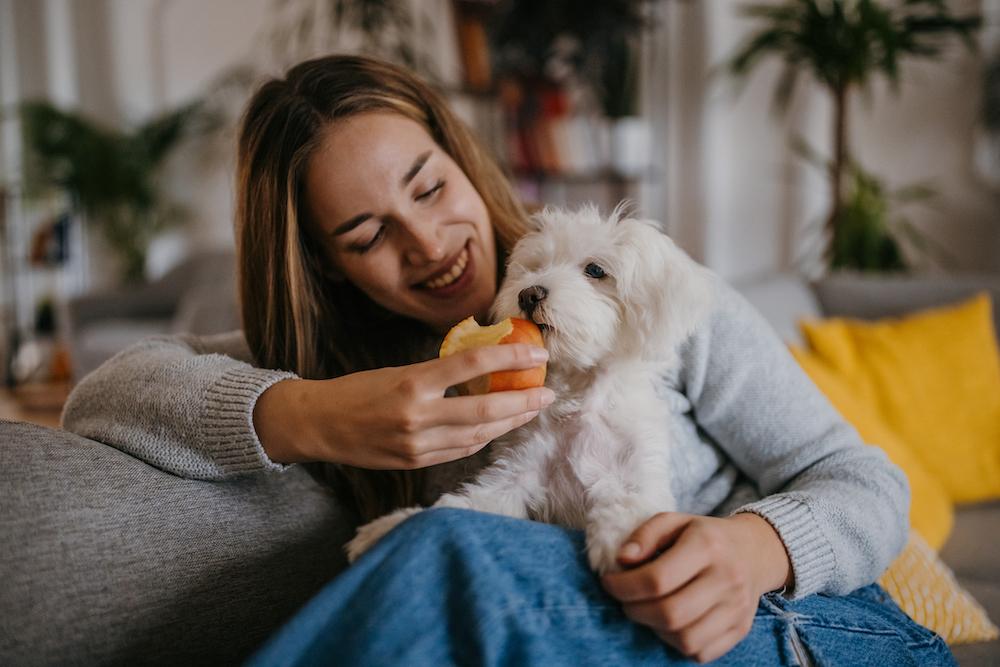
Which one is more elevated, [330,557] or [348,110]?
[348,110]

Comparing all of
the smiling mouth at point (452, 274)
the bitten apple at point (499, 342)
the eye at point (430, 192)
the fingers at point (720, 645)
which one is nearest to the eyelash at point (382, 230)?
the eye at point (430, 192)

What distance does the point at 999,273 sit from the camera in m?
3.68

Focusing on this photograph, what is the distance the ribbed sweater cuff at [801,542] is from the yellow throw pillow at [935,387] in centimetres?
111

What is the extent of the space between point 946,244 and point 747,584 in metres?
3.67

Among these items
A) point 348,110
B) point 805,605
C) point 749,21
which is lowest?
point 805,605

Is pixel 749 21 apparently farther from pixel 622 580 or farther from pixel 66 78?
pixel 66 78

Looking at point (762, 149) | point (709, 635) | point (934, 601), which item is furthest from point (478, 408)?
point (762, 149)

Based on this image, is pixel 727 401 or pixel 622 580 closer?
pixel 622 580

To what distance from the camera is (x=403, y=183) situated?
1.21 m

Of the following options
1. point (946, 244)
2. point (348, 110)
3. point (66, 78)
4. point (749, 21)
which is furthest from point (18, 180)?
point (946, 244)

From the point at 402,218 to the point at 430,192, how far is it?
8 centimetres

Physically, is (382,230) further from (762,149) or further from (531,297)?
(762,149)

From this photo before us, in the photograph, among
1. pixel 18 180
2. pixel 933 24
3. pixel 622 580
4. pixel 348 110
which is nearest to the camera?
pixel 622 580

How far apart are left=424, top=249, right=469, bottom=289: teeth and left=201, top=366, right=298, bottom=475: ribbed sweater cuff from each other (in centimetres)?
34
